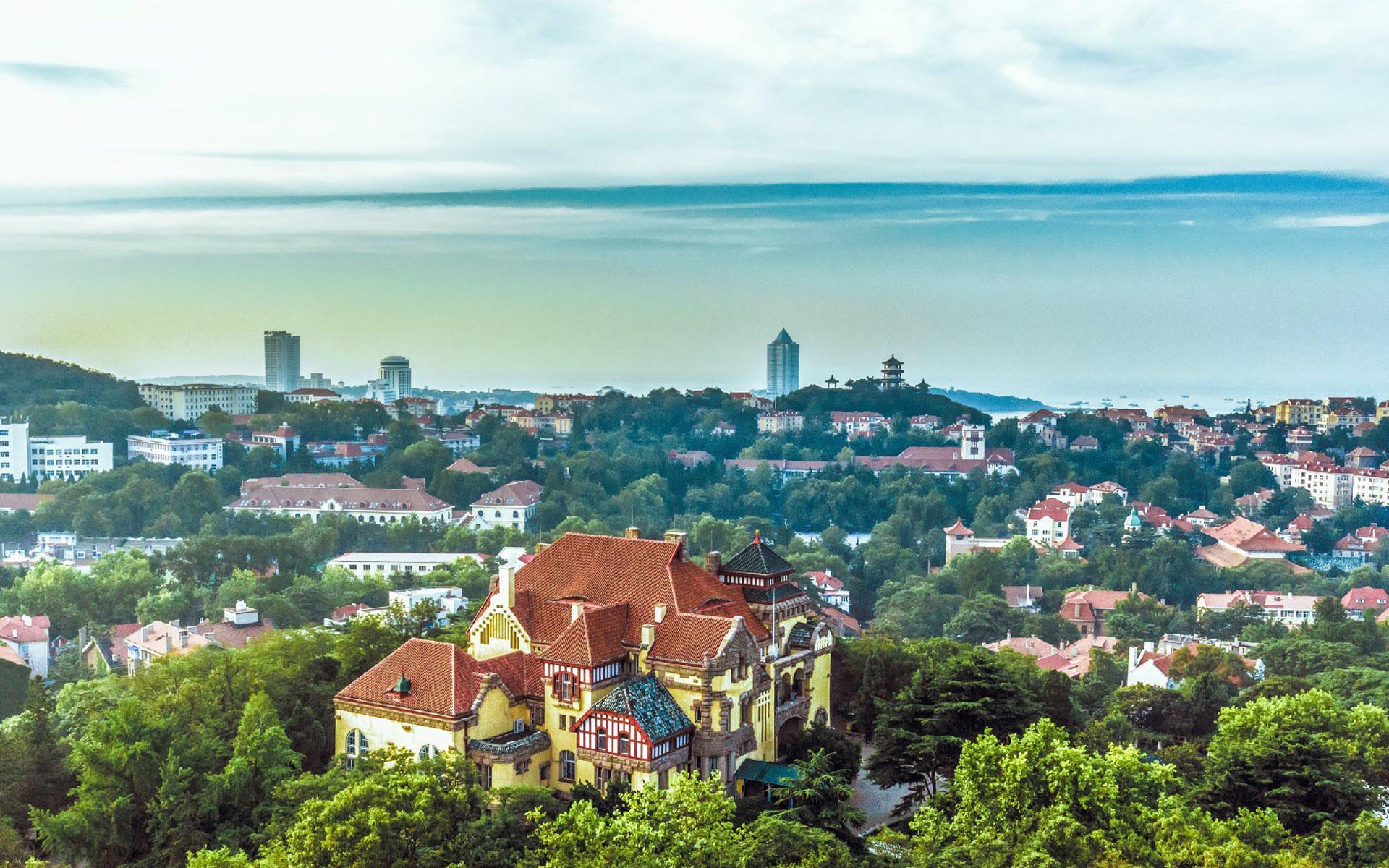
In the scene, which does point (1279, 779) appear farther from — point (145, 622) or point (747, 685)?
point (145, 622)

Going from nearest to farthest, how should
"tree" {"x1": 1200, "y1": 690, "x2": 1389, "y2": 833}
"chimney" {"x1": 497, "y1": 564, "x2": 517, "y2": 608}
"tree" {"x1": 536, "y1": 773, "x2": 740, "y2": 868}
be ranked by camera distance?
"tree" {"x1": 536, "y1": 773, "x2": 740, "y2": 868}, "tree" {"x1": 1200, "y1": 690, "x2": 1389, "y2": 833}, "chimney" {"x1": 497, "y1": 564, "x2": 517, "y2": 608}

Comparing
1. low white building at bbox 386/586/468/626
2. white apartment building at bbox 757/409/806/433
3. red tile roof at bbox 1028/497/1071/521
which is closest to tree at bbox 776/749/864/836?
low white building at bbox 386/586/468/626

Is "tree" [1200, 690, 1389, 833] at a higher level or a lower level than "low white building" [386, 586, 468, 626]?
higher

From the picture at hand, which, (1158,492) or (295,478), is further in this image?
(1158,492)

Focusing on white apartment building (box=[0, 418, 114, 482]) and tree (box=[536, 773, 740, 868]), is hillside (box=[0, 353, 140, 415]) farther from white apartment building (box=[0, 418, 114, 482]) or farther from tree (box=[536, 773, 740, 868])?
tree (box=[536, 773, 740, 868])

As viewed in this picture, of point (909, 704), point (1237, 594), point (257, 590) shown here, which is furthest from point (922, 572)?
point (909, 704)

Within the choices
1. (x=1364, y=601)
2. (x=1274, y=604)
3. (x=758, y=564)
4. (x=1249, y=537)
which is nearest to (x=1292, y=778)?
(x=758, y=564)

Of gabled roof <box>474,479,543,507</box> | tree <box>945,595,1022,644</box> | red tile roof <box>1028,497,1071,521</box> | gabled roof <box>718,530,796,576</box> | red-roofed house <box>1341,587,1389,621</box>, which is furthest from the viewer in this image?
gabled roof <box>474,479,543,507</box>

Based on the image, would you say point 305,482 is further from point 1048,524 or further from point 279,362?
point 279,362
